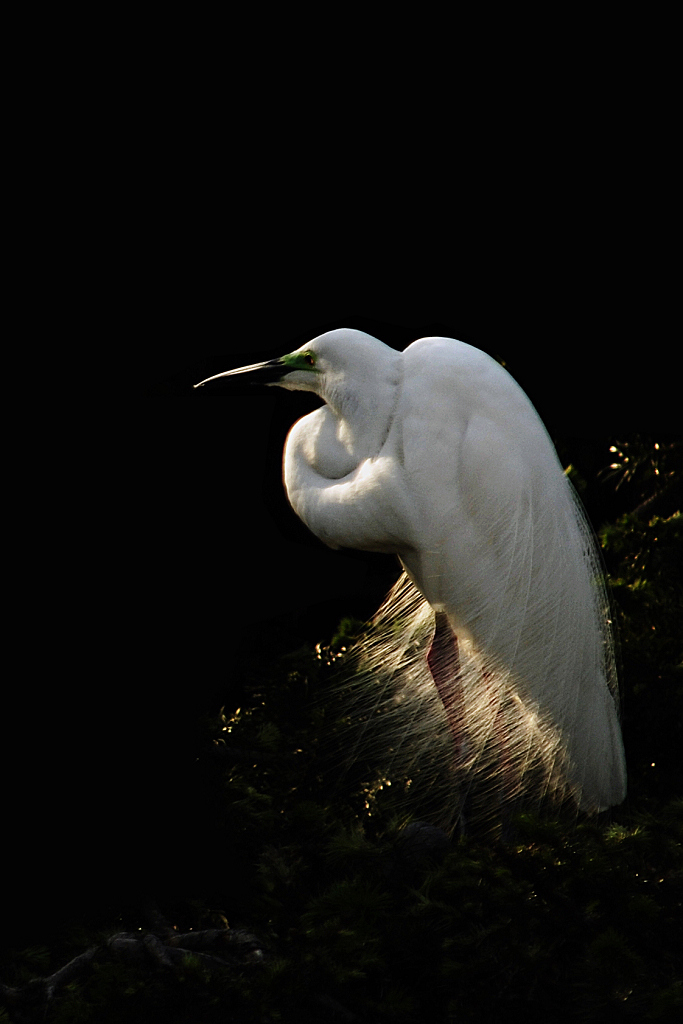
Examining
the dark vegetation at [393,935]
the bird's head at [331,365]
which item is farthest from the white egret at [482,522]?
the dark vegetation at [393,935]

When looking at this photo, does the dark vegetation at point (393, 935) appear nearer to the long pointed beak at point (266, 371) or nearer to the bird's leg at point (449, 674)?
the bird's leg at point (449, 674)

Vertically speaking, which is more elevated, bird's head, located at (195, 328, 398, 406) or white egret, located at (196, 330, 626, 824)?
bird's head, located at (195, 328, 398, 406)

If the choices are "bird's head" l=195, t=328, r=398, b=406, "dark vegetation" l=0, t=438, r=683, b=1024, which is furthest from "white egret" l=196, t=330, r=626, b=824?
"dark vegetation" l=0, t=438, r=683, b=1024

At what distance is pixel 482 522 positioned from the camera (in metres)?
1.79

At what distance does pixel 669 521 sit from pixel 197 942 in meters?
1.46

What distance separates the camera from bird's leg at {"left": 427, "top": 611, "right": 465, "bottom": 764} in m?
2.00

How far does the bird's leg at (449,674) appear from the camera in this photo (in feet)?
6.57

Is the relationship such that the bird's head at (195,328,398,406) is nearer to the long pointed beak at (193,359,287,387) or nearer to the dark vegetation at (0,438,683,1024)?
the long pointed beak at (193,359,287,387)

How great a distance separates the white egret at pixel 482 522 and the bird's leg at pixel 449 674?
5 centimetres

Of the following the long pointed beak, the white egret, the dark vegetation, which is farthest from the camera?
the long pointed beak

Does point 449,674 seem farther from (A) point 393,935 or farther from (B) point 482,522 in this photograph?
(A) point 393,935

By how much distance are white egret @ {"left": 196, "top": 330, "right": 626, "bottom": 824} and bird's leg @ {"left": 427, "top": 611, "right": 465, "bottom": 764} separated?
50mm

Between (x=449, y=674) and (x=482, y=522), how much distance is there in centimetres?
39

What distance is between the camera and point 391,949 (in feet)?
4.84
